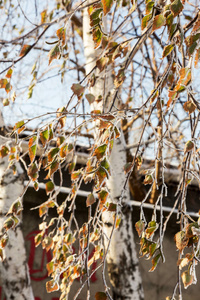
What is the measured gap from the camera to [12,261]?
254 centimetres

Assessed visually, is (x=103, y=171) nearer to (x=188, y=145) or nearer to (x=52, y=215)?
(x=188, y=145)

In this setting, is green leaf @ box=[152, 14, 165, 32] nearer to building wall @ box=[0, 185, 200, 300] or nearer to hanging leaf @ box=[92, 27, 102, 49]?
hanging leaf @ box=[92, 27, 102, 49]

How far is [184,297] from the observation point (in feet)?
15.0

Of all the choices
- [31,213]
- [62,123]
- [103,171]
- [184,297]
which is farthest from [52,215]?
[103,171]

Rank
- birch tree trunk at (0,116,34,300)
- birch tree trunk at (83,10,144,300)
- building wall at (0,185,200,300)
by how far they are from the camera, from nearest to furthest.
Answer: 1. birch tree trunk at (0,116,34,300)
2. birch tree trunk at (83,10,144,300)
3. building wall at (0,185,200,300)

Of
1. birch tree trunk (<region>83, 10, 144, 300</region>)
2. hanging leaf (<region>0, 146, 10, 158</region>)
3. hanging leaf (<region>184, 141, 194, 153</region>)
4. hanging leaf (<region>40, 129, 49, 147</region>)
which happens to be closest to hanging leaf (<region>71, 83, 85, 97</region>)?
hanging leaf (<region>40, 129, 49, 147</region>)

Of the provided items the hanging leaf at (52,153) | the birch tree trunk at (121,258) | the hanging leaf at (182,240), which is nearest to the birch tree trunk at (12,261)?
the birch tree trunk at (121,258)

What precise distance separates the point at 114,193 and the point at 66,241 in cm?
110

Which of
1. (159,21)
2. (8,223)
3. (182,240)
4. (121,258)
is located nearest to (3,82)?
(8,223)

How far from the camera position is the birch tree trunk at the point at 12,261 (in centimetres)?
251

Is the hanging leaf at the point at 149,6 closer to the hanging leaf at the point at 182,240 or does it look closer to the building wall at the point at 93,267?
the hanging leaf at the point at 182,240

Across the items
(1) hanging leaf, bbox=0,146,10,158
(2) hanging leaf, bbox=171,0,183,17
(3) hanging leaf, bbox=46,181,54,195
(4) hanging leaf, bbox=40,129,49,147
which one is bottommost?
(3) hanging leaf, bbox=46,181,54,195

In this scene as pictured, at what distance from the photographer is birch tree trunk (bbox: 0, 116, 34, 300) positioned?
251 centimetres

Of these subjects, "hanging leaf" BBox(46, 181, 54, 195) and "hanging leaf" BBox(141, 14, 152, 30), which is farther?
"hanging leaf" BBox(46, 181, 54, 195)
